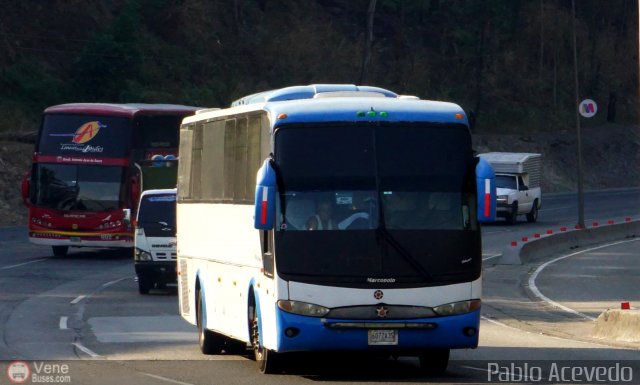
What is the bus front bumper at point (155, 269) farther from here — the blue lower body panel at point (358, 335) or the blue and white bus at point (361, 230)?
the blue lower body panel at point (358, 335)

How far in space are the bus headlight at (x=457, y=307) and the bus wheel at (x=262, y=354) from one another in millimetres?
1868

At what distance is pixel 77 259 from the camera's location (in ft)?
111

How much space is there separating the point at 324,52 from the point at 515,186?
27.0m

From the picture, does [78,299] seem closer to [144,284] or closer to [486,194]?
[144,284]

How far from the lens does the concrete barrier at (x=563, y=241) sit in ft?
104

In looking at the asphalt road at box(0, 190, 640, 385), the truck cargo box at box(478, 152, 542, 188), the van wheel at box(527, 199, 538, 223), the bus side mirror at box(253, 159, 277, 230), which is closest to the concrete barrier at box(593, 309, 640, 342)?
the asphalt road at box(0, 190, 640, 385)

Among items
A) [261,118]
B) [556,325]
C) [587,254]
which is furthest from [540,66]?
[261,118]

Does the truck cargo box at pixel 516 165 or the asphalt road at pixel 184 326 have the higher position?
the truck cargo box at pixel 516 165

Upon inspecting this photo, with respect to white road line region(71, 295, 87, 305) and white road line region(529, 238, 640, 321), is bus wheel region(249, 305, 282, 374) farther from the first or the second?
white road line region(71, 295, 87, 305)

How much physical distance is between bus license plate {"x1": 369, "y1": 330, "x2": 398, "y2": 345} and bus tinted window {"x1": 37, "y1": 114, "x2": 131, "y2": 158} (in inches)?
868

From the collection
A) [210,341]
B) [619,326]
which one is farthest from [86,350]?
[619,326]

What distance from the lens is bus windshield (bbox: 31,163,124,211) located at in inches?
1328

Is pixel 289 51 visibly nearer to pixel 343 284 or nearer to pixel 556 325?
pixel 556 325

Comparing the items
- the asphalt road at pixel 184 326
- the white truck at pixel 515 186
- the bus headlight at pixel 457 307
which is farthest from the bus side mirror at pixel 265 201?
the white truck at pixel 515 186
